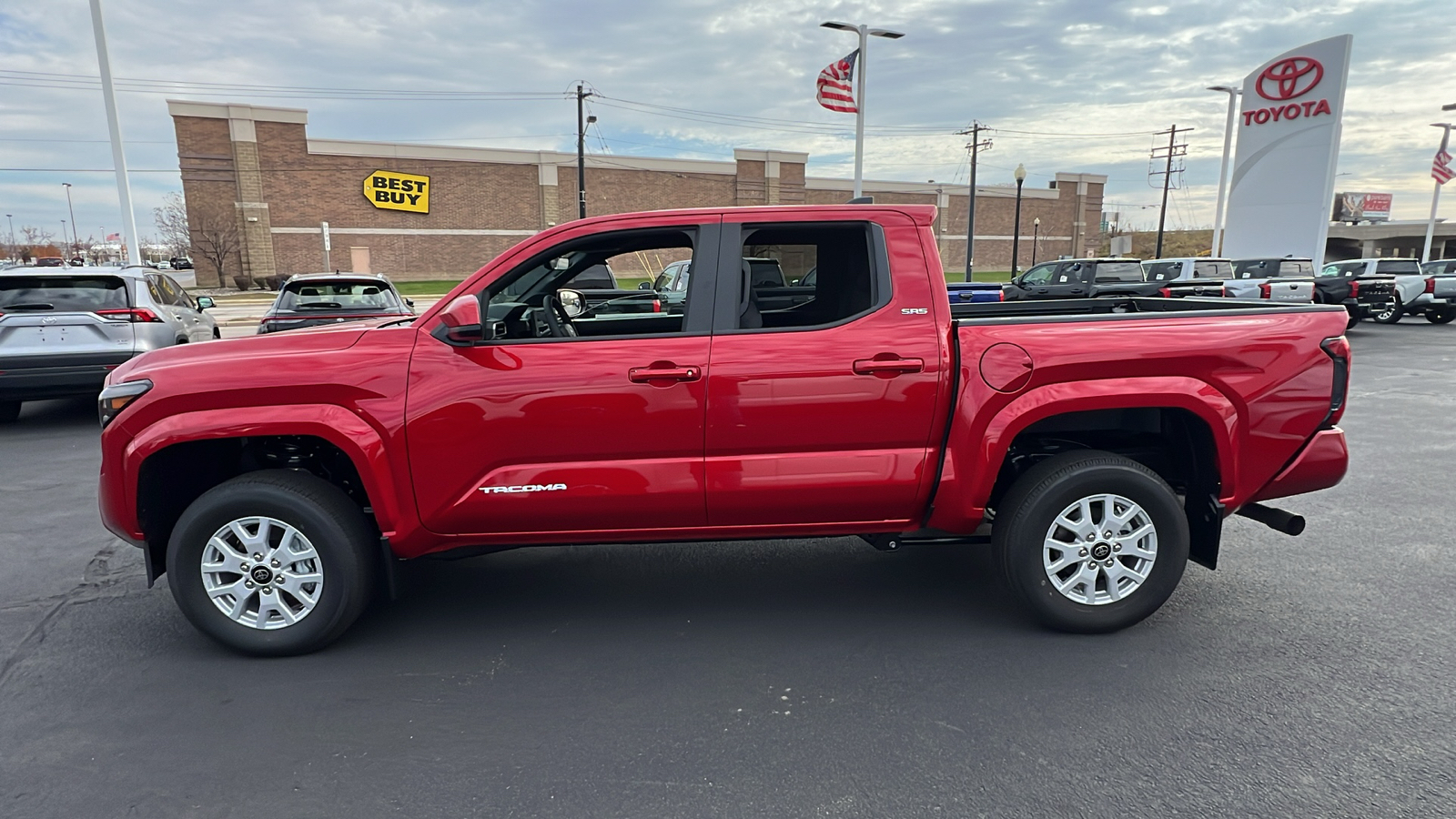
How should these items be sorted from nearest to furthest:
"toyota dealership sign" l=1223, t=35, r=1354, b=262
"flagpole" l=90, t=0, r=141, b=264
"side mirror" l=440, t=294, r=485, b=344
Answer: "side mirror" l=440, t=294, r=485, b=344
"flagpole" l=90, t=0, r=141, b=264
"toyota dealership sign" l=1223, t=35, r=1354, b=262

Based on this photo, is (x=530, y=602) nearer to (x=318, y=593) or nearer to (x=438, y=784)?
(x=318, y=593)

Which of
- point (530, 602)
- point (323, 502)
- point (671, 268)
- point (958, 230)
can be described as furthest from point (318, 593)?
point (958, 230)

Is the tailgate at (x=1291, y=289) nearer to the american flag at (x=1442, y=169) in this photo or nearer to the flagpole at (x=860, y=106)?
the flagpole at (x=860, y=106)

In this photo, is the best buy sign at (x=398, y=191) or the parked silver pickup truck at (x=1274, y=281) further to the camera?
the best buy sign at (x=398, y=191)

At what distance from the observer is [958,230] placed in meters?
65.5

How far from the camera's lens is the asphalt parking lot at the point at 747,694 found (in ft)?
8.97

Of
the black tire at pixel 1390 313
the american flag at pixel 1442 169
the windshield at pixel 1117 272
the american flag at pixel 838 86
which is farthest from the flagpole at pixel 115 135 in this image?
the american flag at pixel 1442 169

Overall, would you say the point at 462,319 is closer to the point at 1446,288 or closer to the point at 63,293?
the point at 63,293

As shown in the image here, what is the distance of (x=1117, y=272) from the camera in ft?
67.0

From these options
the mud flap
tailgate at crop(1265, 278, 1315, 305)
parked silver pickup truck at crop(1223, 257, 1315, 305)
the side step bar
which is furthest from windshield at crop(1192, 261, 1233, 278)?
the mud flap

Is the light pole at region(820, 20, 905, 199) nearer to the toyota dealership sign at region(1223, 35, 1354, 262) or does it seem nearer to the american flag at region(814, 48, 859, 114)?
the american flag at region(814, 48, 859, 114)

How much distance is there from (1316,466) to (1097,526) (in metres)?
1.06

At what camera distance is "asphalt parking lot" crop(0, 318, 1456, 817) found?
273 cm

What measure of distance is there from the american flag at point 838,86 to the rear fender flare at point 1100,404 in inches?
762
